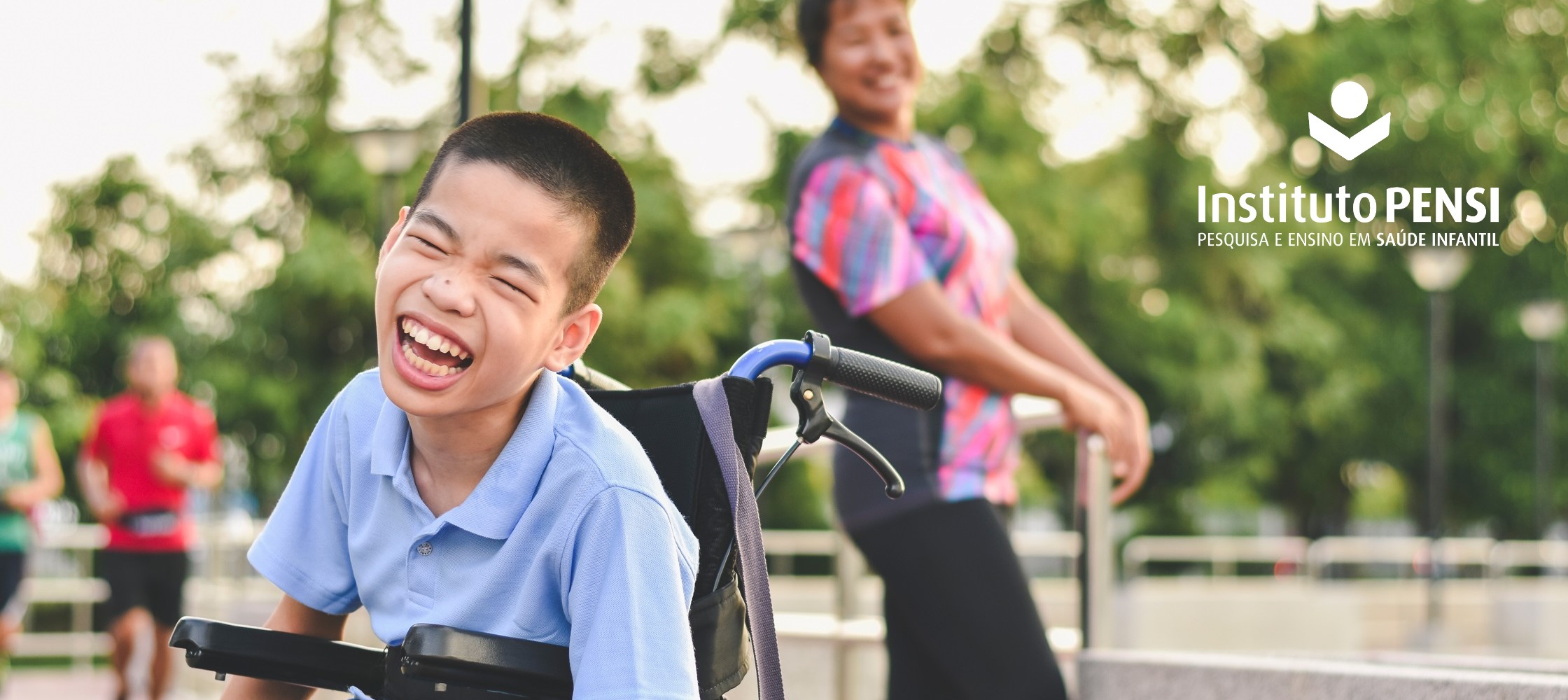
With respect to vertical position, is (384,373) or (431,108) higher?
(431,108)

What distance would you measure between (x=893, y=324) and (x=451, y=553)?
4.03 feet

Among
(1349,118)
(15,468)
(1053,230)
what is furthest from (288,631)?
(1053,230)

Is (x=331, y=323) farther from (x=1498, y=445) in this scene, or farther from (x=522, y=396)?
(x=1498, y=445)

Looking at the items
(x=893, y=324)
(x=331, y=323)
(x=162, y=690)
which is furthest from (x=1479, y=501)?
(x=893, y=324)

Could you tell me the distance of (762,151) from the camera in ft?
57.2

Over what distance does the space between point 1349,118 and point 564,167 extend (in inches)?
656

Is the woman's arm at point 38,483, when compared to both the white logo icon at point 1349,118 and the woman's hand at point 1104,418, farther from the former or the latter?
the woman's hand at point 1104,418

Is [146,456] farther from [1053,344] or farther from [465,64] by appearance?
[1053,344]

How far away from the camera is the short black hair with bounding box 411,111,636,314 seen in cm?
186

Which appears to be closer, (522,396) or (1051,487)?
(522,396)

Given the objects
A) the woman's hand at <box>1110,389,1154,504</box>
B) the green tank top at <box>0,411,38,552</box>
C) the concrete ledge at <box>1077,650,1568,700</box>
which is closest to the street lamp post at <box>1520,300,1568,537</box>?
the green tank top at <box>0,411,38,552</box>

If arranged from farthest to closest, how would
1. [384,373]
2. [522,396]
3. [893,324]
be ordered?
[893,324]
[522,396]
[384,373]

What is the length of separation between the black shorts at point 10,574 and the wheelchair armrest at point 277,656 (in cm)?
758

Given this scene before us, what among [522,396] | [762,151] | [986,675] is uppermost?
[762,151]
